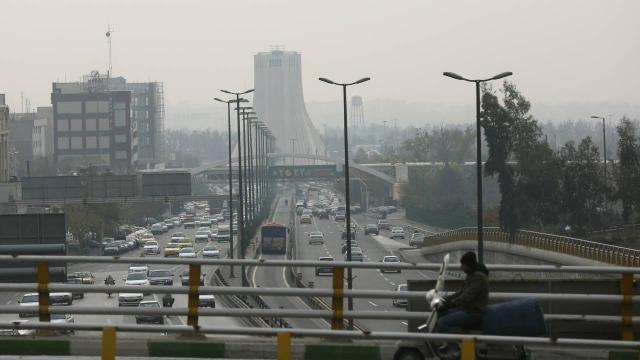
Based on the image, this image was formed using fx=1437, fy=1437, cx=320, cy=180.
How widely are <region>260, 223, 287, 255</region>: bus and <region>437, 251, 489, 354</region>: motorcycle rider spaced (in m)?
74.2

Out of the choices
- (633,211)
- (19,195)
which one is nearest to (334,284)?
(633,211)

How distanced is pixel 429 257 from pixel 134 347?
75774 millimetres

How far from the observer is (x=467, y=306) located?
41.0ft

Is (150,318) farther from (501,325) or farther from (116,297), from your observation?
(501,325)

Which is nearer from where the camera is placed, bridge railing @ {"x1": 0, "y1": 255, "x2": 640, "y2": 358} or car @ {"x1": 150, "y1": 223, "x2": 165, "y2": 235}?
bridge railing @ {"x1": 0, "y1": 255, "x2": 640, "y2": 358}

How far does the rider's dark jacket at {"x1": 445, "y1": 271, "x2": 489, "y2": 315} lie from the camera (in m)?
12.5

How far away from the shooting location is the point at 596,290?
16688 mm

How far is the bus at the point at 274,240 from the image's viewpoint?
8694 centimetres

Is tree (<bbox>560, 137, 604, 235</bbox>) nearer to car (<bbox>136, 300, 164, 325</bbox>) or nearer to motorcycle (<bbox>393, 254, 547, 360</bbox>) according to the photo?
car (<bbox>136, 300, 164, 325</bbox>)

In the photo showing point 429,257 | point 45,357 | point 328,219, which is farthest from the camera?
point 328,219

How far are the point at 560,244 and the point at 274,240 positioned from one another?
2712 cm

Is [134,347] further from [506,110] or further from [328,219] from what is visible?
[328,219]

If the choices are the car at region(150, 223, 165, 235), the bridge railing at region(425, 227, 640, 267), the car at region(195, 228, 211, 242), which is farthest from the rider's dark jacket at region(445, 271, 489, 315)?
the car at region(150, 223, 165, 235)

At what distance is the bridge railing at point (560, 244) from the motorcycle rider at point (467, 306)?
3708 centimetres
